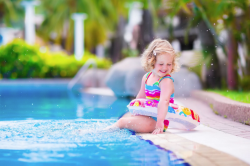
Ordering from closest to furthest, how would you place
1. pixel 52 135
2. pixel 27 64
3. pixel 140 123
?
pixel 52 135
pixel 140 123
pixel 27 64

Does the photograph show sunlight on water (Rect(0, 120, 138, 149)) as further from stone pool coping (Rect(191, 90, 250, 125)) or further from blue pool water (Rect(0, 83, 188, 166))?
stone pool coping (Rect(191, 90, 250, 125))

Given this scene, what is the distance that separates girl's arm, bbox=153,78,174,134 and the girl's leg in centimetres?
17

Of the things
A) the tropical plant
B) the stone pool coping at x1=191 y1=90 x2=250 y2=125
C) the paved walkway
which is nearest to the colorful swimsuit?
the paved walkway

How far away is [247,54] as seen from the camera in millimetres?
9320

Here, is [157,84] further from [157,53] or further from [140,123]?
[140,123]

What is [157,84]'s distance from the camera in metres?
4.32

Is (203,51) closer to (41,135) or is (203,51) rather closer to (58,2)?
(41,135)

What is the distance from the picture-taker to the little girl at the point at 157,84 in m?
4.16

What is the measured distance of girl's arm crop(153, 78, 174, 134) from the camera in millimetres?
4121

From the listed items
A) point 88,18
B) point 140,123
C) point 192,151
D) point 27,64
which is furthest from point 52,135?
point 88,18

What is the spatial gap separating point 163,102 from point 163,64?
45cm

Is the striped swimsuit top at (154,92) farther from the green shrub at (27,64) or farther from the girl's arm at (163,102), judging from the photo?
the green shrub at (27,64)

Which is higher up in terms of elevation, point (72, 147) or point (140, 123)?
point (140, 123)

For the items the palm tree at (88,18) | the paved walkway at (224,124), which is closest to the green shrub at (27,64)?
the palm tree at (88,18)
